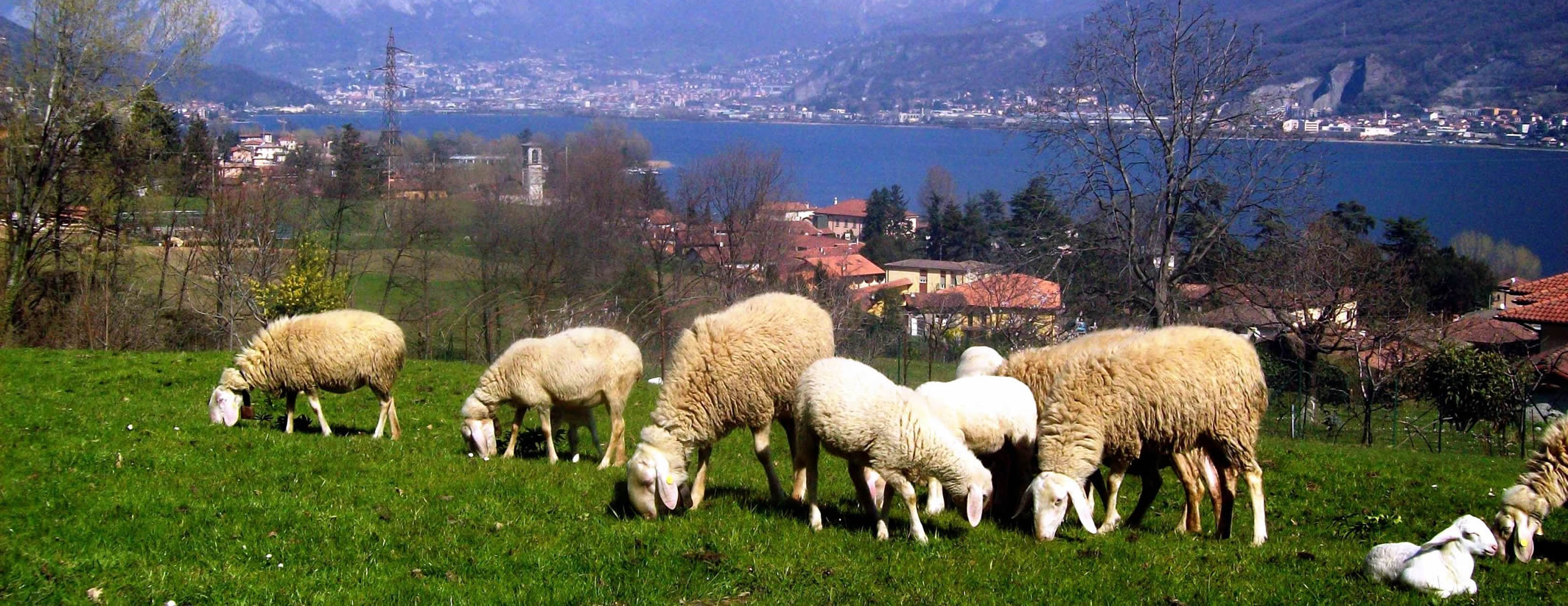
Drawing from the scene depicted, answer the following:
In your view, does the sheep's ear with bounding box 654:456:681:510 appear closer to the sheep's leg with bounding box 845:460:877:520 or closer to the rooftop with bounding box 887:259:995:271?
the sheep's leg with bounding box 845:460:877:520

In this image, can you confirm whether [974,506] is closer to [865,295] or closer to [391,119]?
[865,295]

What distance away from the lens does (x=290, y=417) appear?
12445 mm

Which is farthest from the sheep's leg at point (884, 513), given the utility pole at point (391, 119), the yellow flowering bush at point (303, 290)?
the utility pole at point (391, 119)

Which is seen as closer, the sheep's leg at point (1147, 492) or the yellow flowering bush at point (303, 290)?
the sheep's leg at point (1147, 492)

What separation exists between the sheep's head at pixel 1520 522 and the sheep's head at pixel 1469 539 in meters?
1.42

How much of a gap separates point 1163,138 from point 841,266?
22.1 meters

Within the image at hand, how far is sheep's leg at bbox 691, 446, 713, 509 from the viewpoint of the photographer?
9211mm

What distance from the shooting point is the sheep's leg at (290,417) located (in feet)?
40.1

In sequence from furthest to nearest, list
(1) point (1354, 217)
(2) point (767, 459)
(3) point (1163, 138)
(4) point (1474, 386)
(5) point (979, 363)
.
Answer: (1) point (1354, 217)
(3) point (1163, 138)
(4) point (1474, 386)
(5) point (979, 363)
(2) point (767, 459)

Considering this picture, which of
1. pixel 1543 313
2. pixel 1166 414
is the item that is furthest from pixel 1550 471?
pixel 1543 313

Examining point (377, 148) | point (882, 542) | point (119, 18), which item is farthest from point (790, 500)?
point (377, 148)

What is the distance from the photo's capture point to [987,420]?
30.1ft

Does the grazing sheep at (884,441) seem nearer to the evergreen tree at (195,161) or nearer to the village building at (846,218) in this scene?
the evergreen tree at (195,161)

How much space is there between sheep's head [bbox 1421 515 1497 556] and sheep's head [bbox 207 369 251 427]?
11770 mm
